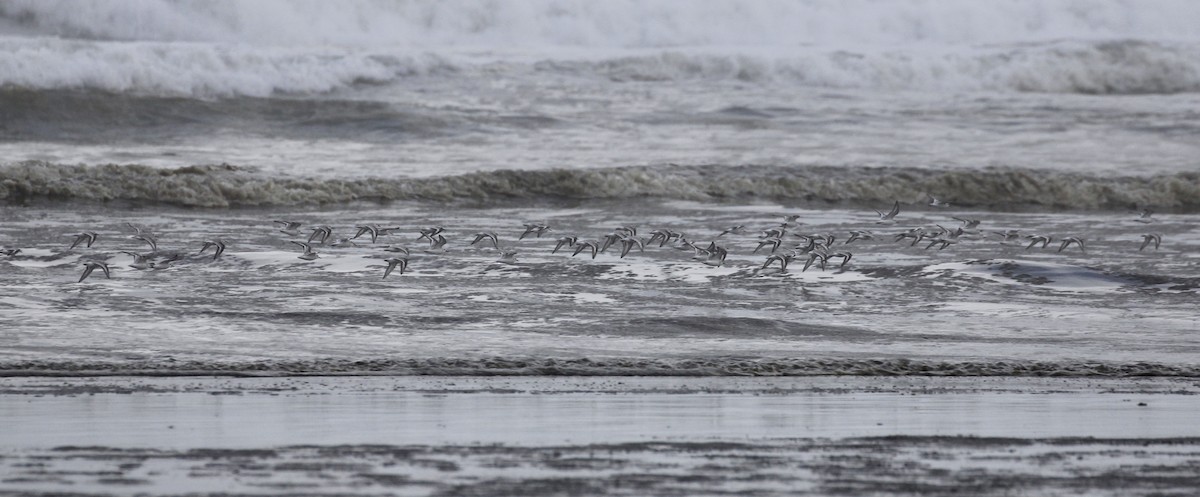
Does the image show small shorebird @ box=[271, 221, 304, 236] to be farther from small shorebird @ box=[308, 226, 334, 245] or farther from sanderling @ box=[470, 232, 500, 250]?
sanderling @ box=[470, 232, 500, 250]

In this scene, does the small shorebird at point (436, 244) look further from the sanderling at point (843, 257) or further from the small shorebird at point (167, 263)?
the sanderling at point (843, 257)

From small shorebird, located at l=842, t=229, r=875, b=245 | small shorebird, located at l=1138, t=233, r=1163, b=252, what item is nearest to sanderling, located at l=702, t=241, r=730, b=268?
small shorebird, located at l=842, t=229, r=875, b=245

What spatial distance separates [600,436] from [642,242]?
533 cm

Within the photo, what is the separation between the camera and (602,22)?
22.3 m

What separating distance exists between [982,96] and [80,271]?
14919 mm

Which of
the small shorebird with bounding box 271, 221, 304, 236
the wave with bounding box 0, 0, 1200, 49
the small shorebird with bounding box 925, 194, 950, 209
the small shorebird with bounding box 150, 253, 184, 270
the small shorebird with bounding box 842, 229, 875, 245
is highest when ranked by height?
the wave with bounding box 0, 0, 1200, 49

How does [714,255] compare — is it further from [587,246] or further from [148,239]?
[148,239]

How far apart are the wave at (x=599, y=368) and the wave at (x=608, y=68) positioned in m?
12.7

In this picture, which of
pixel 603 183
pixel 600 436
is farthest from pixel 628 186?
pixel 600 436

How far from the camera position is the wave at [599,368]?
5379mm

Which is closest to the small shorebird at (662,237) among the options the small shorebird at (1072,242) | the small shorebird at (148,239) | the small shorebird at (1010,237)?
the small shorebird at (1010,237)

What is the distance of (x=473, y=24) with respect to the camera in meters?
22.0

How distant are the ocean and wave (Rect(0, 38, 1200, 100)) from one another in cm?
5

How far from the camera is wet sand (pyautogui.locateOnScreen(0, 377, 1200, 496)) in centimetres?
380
